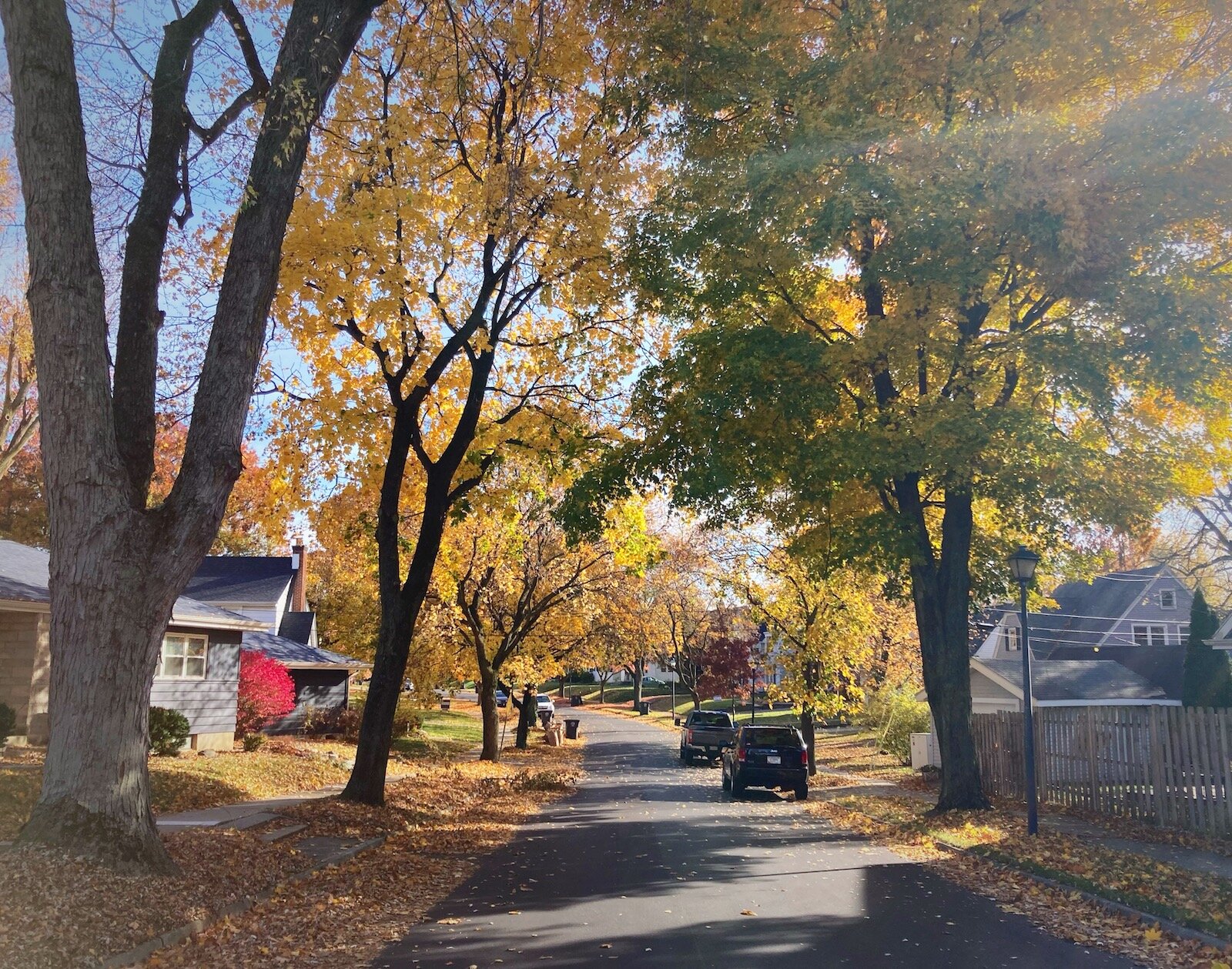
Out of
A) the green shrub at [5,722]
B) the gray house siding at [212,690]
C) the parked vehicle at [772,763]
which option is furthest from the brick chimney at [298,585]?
the parked vehicle at [772,763]

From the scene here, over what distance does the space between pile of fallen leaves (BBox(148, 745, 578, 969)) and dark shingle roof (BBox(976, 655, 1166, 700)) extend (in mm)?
13061

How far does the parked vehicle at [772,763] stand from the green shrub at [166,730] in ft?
41.7

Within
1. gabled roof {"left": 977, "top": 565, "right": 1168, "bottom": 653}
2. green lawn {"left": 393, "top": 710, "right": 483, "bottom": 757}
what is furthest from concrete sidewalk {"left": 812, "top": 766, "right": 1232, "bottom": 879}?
gabled roof {"left": 977, "top": 565, "right": 1168, "bottom": 653}

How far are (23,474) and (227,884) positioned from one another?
129ft

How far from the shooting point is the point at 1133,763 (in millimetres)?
15445

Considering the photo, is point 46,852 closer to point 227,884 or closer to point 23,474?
point 227,884

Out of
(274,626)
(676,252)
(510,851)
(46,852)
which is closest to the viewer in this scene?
(46,852)

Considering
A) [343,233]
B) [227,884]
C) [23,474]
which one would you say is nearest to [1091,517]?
[343,233]

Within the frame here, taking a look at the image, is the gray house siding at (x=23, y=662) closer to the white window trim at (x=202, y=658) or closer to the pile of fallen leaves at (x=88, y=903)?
the white window trim at (x=202, y=658)

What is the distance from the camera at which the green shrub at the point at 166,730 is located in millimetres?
21250

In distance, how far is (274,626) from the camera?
34.7m

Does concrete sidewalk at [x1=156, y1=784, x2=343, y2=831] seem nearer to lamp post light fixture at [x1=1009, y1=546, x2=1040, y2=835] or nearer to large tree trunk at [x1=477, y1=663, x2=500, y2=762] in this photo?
lamp post light fixture at [x1=1009, y1=546, x2=1040, y2=835]

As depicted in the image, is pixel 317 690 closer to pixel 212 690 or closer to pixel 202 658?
pixel 212 690

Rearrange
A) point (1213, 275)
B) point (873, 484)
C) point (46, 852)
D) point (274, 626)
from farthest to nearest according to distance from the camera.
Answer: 1. point (274, 626)
2. point (873, 484)
3. point (1213, 275)
4. point (46, 852)
